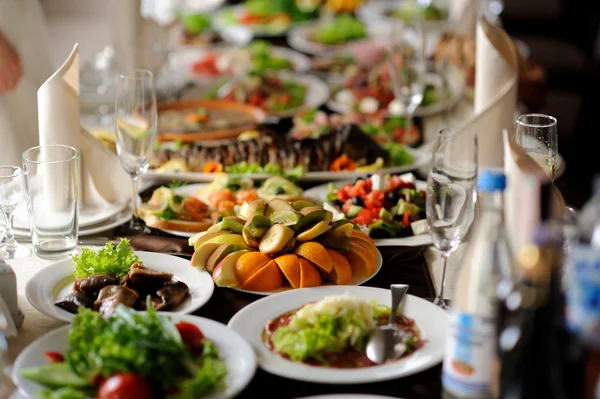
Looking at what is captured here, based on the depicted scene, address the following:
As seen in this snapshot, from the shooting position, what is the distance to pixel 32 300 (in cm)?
165

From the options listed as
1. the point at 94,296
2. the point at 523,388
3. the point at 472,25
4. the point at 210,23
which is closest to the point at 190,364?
the point at 94,296

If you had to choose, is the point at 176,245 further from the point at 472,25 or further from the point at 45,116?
the point at 472,25

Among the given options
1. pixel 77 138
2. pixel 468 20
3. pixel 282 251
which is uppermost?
pixel 468 20

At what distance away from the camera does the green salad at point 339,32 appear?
5.08 m

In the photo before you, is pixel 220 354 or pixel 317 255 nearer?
pixel 220 354

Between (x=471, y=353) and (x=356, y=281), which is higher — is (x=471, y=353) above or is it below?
above

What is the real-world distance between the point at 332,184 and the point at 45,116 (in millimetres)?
946

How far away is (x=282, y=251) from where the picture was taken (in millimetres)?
1807

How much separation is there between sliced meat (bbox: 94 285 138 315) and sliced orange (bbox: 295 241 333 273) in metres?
0.40

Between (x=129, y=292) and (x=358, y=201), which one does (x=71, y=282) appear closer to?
(x=129, y=292)

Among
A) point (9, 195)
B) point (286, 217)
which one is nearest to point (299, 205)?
point (286, 217)

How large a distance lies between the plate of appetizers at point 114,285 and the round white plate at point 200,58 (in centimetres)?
250

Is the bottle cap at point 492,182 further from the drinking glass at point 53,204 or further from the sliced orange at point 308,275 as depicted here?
the drinking glass at point 53,204

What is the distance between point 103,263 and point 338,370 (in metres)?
0.66
